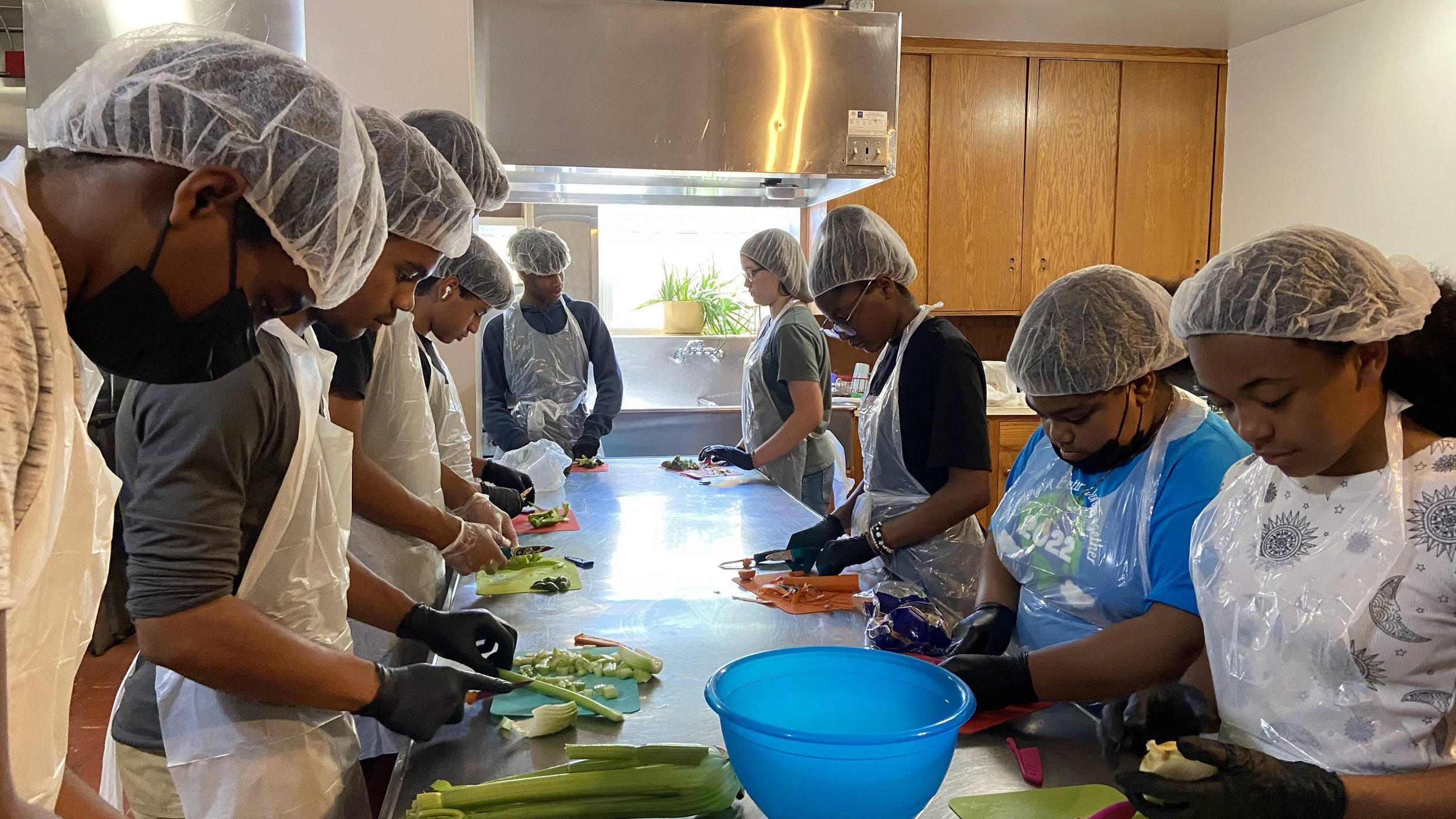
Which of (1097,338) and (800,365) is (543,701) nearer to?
(1097,338)

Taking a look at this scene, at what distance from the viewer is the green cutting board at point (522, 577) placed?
6.89 feet

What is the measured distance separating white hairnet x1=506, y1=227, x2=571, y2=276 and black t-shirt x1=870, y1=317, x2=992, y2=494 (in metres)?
2.09

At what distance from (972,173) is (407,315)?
12.6 ft

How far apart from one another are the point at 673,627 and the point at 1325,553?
1.13m

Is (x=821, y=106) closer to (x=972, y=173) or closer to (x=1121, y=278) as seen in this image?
(x=1121, y=278)

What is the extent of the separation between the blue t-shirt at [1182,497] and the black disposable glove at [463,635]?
1.05 meters

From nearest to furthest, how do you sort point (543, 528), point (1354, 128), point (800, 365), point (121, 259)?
point (121, 259)
point (543, 528)
point (800, 365)
point (1354, 128)

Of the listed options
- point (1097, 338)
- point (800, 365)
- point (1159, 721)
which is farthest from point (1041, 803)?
point (800, 365)

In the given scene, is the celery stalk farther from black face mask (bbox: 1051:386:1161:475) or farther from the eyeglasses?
the eyeglasses

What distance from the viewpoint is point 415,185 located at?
1.49 m

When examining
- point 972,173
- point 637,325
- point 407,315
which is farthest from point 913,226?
point 407,315

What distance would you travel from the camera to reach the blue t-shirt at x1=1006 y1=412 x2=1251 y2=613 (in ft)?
4.57

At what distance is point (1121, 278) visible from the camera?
5.25ft

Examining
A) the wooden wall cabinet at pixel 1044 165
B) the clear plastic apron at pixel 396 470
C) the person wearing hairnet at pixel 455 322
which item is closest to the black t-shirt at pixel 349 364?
the clear plastic apron at pixel 396 470
